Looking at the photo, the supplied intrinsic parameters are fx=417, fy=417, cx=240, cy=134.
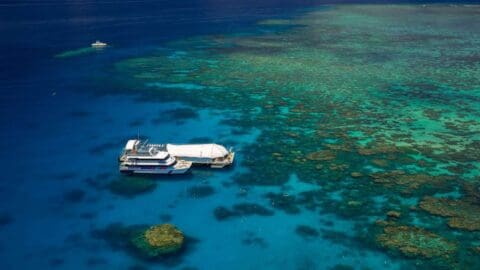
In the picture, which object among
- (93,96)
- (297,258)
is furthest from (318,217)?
(93,96)

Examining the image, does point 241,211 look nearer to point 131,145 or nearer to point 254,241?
point 254,241

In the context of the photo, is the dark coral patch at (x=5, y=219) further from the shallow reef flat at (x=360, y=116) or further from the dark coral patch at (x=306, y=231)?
the dark coral patch at (x=306, y=231)

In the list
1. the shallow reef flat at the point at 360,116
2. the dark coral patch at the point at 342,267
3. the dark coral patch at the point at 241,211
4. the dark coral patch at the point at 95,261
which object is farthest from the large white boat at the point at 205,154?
the dark coral patch at the point at 342,267

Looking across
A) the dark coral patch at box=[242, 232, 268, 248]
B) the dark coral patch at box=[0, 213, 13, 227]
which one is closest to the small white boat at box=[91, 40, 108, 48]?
the dark coral patch at box=[0, 213, 13, 227]

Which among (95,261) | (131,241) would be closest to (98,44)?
(131,241)

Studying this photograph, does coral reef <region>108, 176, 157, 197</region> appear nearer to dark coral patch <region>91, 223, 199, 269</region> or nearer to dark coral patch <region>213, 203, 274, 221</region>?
dark coral patch <region>91, 223, 199, 269</region>

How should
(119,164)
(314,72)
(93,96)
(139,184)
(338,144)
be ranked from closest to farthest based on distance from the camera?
(139,184), (119,164), (338,144), (93,96), (314,72)

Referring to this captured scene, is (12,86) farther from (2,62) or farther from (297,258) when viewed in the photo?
(297,258)

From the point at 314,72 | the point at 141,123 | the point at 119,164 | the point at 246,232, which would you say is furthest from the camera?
the point at 314,72
